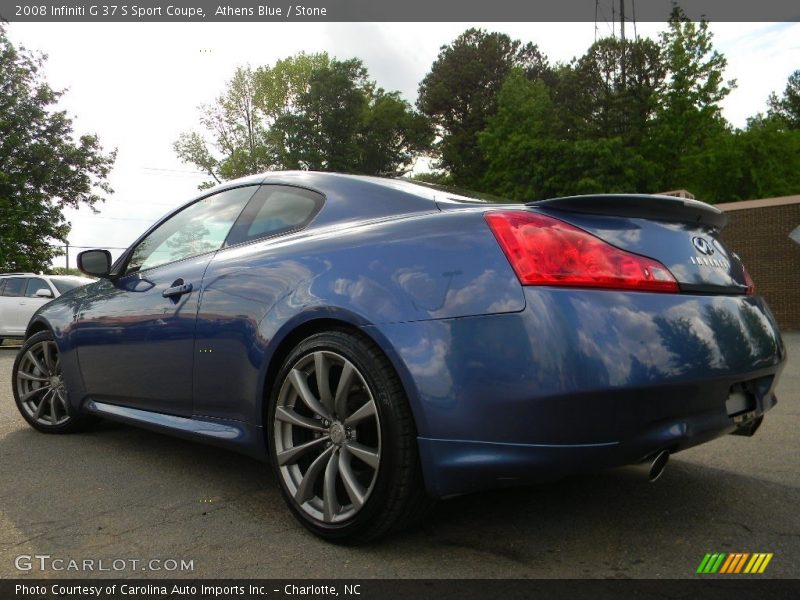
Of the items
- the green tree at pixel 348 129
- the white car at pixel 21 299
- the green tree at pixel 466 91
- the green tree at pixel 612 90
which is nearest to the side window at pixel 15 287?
the white car at pixel 21 299

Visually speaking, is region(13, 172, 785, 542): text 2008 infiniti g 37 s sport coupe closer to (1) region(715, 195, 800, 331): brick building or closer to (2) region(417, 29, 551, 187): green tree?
(1) region(715, 195, 800, 331): brick building

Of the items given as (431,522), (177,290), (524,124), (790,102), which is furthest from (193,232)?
(790,102)

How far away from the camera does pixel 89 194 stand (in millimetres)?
29234

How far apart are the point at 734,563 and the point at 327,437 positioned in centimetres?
139

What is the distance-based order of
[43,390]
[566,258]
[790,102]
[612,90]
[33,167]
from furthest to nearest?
[790,102] < [612,90] < [33,167] < [43,390] < [566,258]

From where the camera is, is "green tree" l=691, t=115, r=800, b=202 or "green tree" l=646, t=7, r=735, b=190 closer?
"green tree" l=691, t=115, r=800, b=202

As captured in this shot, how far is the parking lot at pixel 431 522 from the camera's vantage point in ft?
7.68

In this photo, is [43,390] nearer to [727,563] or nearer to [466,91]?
[727,563]

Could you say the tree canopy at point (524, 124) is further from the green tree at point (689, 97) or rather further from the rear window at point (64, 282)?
the rear window at point (64, 282)

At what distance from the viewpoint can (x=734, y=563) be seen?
2281 millimetres

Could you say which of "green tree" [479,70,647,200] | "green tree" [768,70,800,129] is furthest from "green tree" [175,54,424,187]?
"green tree" [768,70,800,129]

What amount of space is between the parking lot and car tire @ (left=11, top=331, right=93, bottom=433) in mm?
618

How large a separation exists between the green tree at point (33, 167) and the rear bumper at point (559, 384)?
28.1 meters

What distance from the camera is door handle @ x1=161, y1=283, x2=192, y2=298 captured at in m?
3.29
